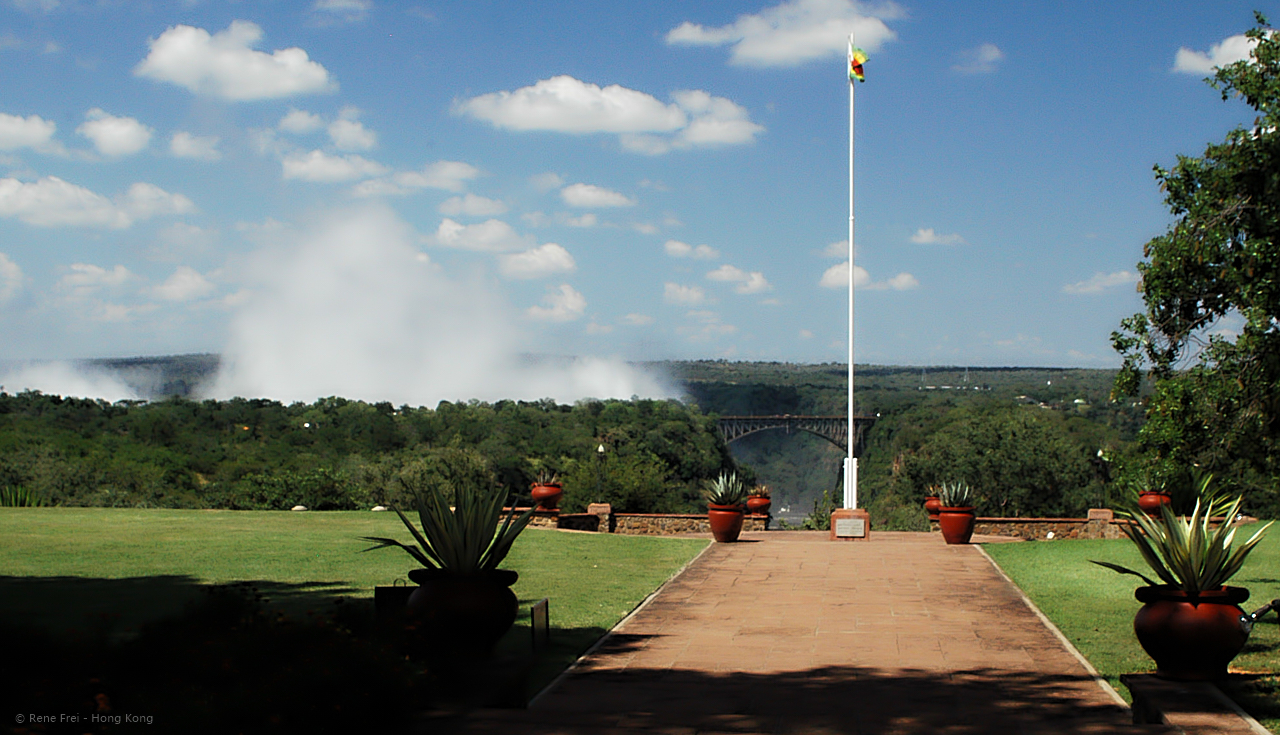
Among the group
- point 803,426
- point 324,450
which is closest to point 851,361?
point 324,450

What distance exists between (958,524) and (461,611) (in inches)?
537

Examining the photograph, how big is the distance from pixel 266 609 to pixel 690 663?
3603 millimetres

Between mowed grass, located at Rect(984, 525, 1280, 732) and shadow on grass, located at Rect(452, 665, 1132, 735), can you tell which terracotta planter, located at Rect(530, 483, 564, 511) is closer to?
mowed grass, located at Rect(984, 525, 1280, 732)

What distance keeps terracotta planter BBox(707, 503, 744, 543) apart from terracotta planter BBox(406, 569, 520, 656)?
12009 millimetres

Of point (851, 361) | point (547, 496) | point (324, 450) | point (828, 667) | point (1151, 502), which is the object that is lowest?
point (828, 667)

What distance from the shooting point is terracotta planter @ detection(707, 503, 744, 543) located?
736 inches

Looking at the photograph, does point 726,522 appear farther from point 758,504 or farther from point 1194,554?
point 1194,554

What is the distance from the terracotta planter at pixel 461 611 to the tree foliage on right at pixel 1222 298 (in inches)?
316

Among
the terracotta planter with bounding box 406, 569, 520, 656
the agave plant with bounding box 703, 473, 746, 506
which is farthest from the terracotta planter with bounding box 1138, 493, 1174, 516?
the terracotta planter with bounding box 406, 569, 520, 656

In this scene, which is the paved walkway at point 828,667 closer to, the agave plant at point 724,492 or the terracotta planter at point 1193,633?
the terracotta planter at point 1193,633

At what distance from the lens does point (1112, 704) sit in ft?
21.6

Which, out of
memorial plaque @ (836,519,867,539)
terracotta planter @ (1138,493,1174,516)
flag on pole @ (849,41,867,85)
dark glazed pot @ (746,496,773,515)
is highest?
flag on pole @ (849,41,867,85)

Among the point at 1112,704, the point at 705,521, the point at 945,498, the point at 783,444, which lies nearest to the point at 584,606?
the point at 1112,704

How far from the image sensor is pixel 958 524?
730 inches
